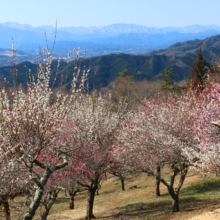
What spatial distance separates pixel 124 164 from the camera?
755 inches

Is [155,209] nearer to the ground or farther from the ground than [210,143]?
nearer to the ground

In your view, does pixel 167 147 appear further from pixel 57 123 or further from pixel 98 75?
pixel 98 75

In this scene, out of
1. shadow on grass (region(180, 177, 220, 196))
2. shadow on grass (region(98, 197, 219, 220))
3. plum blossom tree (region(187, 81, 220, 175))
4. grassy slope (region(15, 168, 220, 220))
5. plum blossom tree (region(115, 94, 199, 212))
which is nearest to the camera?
plum blossom tree (region(187, 81, 220, 175))

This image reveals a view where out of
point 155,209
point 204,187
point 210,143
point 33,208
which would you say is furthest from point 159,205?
point 33,208

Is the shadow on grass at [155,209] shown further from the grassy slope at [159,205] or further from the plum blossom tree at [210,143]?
the plum blossom tree at [210,143]

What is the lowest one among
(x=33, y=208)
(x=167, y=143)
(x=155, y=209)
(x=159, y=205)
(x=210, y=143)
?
(x=159, y=205)

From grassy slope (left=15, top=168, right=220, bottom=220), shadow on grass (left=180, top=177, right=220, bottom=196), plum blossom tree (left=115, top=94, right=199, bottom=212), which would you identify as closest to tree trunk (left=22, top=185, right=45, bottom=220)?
plum blossom tree (left=115, top=94, right=199, bottom=212)

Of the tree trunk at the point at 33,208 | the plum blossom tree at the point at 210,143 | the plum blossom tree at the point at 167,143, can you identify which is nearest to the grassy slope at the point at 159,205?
the plum blossom tree at the point at 167,143

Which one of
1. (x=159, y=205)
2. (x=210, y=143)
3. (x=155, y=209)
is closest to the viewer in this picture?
(x=210, y=143)

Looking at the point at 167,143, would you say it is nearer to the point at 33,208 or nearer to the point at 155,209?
the point at 155,209

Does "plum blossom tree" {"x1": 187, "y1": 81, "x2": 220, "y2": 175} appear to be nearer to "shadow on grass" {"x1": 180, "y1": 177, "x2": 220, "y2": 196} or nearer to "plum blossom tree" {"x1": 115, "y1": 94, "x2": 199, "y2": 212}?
"plum blossom tree" {"x1": 115, "y1": 94, "x2": 199, "y2": 212}

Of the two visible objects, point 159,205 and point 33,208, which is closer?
point 33,208

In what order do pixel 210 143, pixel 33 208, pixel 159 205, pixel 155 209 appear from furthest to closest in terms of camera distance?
pixel 159 205 → pixel 155 209 → pixel 210 143 → pixel 33 208

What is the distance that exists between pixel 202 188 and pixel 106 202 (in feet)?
33.8
